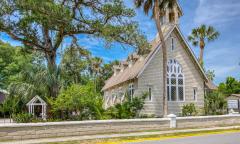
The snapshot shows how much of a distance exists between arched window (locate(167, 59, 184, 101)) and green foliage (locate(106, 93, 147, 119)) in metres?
4.33

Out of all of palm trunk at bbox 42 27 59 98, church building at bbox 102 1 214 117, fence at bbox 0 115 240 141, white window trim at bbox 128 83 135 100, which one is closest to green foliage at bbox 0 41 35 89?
church building at bbox 102 1 214 117

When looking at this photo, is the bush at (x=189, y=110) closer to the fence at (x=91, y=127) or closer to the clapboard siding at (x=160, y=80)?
the clapboard siding at (x=160, y=80)

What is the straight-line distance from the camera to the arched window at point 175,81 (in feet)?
99.0

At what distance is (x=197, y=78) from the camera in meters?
31.7

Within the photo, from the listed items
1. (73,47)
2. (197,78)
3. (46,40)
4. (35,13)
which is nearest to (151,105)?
(197,78)

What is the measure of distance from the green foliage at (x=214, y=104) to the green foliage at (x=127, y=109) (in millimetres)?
7512

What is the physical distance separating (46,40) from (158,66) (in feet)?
34.6

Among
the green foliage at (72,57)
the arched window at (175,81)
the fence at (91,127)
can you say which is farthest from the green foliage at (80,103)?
the arched window at (175,81)

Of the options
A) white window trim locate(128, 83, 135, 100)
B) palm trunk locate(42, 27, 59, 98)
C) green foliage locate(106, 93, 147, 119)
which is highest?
palm trunk locate(42, 27, 59, 98)

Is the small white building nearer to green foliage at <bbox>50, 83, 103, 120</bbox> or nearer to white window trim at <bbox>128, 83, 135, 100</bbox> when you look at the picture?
green foliage at <bbox>50, 83, 103, 120</bbox>

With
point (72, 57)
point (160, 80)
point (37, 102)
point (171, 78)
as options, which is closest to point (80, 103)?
point (37, 102)

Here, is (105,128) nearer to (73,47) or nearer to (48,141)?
(48,141)

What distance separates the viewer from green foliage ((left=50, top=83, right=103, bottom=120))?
65.1 feet

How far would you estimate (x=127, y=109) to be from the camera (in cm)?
2461
